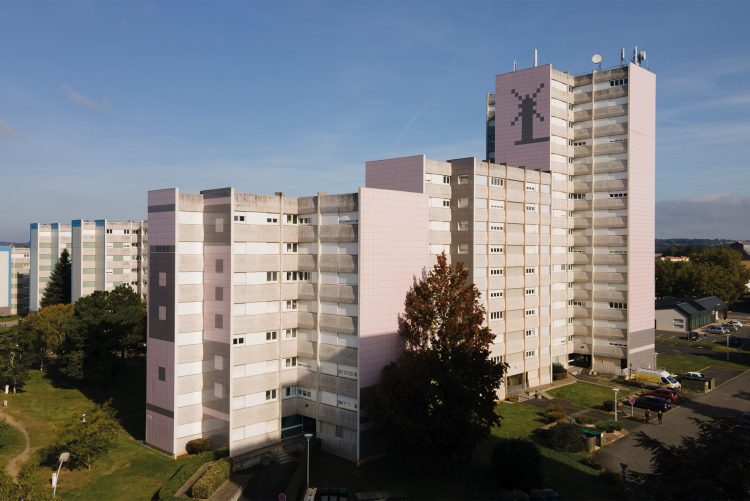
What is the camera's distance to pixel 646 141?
8188cm

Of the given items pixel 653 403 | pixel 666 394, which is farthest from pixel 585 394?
pixel 666 394

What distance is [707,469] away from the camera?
26.6 m

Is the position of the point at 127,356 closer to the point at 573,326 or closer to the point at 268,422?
the point at 268,422

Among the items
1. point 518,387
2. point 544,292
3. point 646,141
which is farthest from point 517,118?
→ point 518,387

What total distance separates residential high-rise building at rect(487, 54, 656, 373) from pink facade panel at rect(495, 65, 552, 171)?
141 mm

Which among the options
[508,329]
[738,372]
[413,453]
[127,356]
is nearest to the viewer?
[413,453]

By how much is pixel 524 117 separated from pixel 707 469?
60.6 m

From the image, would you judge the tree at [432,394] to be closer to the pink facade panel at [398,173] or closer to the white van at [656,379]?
the pink facade panel at [398,173]

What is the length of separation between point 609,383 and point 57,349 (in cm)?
7918

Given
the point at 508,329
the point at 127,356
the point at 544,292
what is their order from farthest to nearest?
the point at 127,356, the point at 544,292, the point at 508,329

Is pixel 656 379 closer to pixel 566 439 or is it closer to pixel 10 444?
pixel 566 439

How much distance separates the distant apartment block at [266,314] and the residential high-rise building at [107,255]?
7696 cm

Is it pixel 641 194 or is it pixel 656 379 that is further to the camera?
pixel 641 194

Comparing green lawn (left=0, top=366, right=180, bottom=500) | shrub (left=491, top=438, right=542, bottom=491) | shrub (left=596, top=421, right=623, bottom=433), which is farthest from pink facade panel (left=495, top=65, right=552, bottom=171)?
green lawn (left=0, top=366, right=180, bottom=500)
